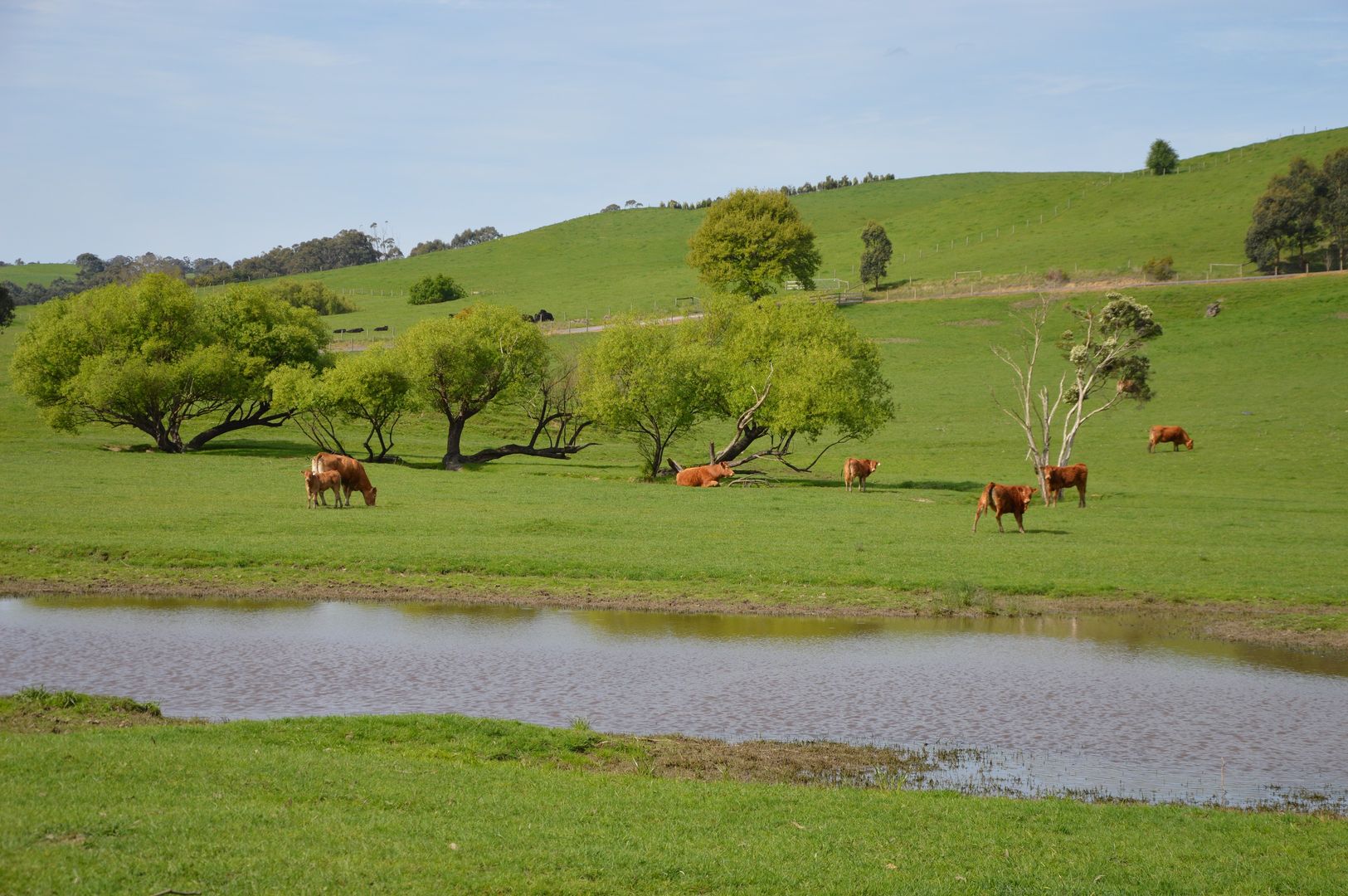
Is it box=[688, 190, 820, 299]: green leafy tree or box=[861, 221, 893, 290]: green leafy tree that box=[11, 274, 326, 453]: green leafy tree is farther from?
box=[861, 221, 893, 290]: green leafy tree

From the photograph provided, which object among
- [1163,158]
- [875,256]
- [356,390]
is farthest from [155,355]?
Result: [1163,158]

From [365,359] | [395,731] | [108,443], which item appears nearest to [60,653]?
[395,731]

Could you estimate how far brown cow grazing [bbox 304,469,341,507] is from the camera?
110 feet

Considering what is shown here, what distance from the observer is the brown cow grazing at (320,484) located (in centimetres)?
3350

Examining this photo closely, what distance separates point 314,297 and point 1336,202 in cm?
9310

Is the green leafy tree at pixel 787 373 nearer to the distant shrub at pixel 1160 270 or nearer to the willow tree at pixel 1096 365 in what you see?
the willow tree at pixel 1096 365

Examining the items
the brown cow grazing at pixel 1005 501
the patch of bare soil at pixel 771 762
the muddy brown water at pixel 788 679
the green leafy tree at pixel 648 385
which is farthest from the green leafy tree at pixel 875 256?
the patch of bare soil at pixel 771 762

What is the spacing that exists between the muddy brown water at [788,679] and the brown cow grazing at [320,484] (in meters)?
12.0

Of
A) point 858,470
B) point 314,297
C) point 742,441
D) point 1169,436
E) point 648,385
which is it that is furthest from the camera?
point 314,297

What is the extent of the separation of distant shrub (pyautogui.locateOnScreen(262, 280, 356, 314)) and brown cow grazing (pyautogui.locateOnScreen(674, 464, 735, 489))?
71653mm

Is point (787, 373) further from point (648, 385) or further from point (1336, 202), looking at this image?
point (1336, 202)

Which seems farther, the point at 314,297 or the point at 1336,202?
the point at 314,297

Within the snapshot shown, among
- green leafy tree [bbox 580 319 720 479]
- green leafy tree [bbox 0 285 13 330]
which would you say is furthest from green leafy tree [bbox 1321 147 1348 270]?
green leafy tree [bbox 0 285 13 330]

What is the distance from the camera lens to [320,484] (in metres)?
33.8
